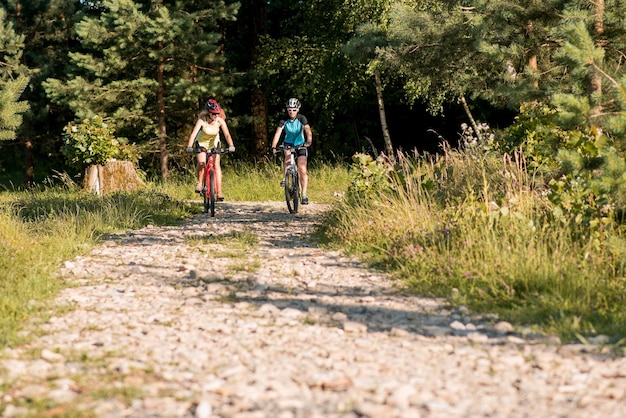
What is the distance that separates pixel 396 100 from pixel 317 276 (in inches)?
761

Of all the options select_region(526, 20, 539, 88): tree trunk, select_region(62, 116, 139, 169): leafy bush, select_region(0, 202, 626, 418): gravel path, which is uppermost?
select_region(526, 20, 539, 88): tree trunk

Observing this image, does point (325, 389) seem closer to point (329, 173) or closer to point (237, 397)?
point (237, 397)

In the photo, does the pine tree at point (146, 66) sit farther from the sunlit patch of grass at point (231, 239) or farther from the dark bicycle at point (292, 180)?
the sunlit patch of grass at point (231, 239)

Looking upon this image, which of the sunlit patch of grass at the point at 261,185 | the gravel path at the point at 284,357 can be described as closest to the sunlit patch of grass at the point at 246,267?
the gravel path at the point at 284,357

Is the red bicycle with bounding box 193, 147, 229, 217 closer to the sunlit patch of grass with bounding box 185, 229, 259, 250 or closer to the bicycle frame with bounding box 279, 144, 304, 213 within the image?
the bicycle frame with bounding box 279, 144, 304, 213

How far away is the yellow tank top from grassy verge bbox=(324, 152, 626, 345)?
3459 mm

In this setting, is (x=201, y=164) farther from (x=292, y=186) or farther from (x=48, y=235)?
(x=48, y=235)

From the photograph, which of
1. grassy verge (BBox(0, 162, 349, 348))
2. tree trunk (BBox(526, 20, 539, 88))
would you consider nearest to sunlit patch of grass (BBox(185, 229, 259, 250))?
grassy verge (BBox(0, 162, 349, 348))

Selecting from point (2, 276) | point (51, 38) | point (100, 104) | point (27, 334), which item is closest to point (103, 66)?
point (100, 104)

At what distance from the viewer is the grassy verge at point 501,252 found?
18.8 feet

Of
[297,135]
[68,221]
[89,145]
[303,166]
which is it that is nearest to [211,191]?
[303,166]

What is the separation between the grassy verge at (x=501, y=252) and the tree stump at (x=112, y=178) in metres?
7.75

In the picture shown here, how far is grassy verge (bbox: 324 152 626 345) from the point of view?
5742mm

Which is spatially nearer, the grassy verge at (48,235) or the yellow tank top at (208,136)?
the grassy verge at (48,235)
